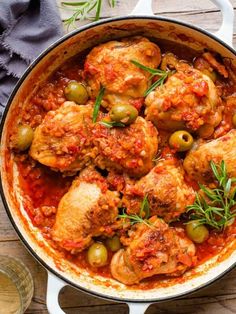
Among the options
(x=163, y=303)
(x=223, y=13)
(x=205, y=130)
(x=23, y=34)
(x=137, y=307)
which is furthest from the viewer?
(x=163, y=303)

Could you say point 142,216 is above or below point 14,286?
above

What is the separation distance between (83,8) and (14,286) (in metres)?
1.87

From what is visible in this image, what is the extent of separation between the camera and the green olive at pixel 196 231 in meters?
3.82

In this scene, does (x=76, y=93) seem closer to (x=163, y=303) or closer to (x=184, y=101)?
(x=184, y=101)

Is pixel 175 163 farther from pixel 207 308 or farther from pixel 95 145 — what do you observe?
pixel 207 308

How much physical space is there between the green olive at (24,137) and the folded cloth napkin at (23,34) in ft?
0.90

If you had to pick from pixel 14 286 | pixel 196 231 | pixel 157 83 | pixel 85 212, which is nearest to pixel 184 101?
pixel 157 83

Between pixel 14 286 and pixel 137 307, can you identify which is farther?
pixel 14 286

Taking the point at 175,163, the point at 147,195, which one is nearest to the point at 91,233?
the point at 147,195

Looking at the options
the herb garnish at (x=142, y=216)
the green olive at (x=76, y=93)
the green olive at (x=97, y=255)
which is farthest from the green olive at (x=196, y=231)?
the green olive at (x=76, y=93)

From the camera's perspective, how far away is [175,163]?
153 inches

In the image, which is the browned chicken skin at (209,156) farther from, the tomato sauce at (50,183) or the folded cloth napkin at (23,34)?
the folded cloth napkin at (23,34)

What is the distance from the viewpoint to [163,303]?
416 centimetres

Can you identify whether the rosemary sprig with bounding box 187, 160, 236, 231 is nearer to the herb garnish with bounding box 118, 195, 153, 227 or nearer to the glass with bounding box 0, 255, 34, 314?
the herb garnish with bounding box 118, 195, 153, 227
